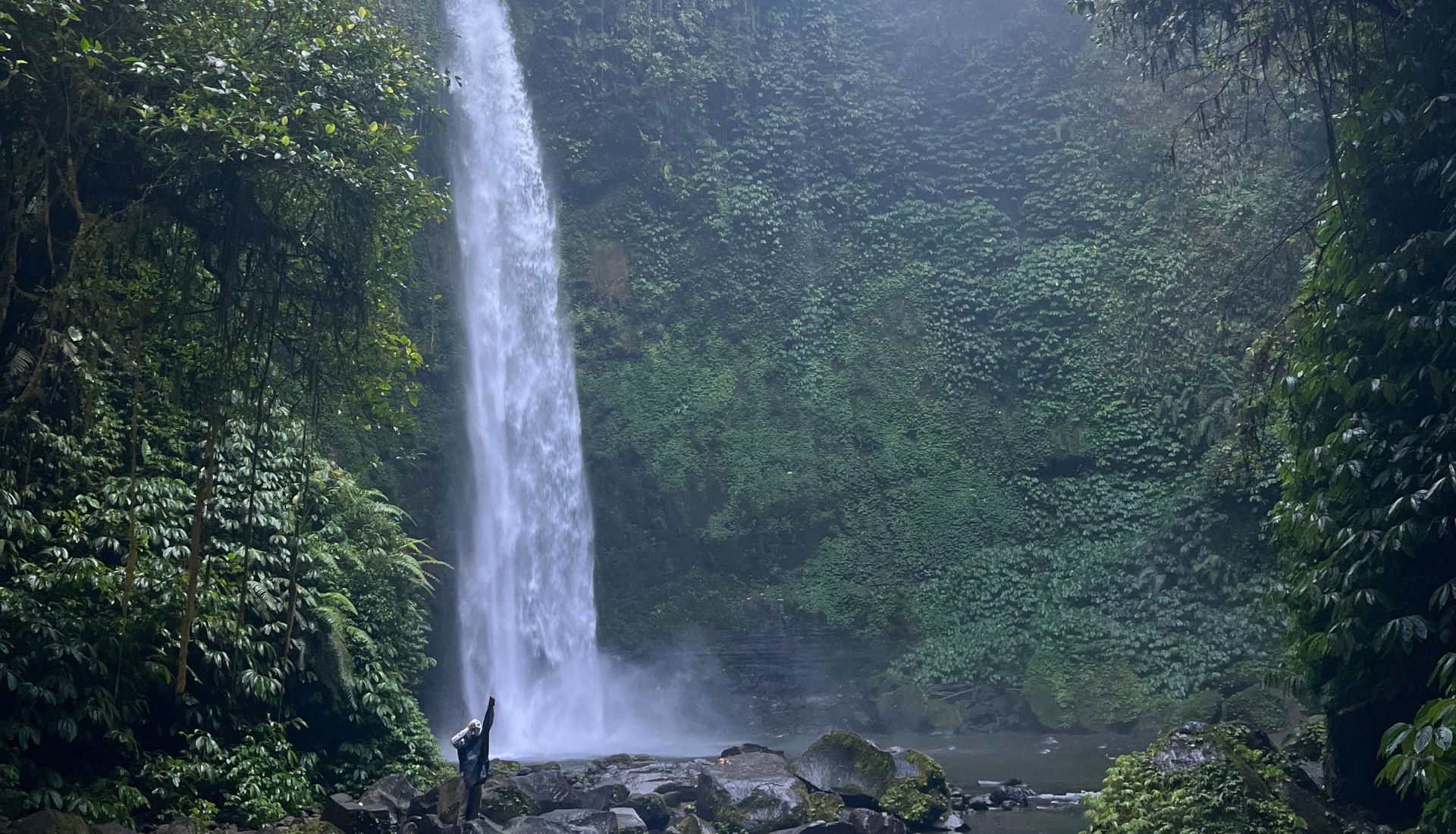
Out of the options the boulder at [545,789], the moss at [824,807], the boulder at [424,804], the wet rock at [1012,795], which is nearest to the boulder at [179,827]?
the boulder at [424,804]

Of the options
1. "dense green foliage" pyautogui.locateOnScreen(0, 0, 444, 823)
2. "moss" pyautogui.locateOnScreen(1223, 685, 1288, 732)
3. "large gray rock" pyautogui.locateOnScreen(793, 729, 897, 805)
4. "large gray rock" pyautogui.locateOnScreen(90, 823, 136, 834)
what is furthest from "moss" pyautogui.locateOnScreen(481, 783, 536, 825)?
"moss" pyautogui.locateOnScreen(1223, 685, 1288, 732)

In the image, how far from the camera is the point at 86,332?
7930 millimetres

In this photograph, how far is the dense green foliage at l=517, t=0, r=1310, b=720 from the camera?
58.0ft

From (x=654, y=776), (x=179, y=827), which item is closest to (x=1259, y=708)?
(x=654, y=776)

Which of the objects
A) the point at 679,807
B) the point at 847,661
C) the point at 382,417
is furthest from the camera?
the point at 847,661

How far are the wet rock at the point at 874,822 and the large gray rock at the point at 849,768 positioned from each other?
2.19ft

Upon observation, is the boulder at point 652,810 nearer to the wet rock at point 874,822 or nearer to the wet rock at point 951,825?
the wet rock at point 874,822

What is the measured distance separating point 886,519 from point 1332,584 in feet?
42.0

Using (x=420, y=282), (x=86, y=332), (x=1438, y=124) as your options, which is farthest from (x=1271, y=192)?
(x=86, y=332)

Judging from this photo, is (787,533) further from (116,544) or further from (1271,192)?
(116,544)

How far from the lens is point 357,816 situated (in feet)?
26.2

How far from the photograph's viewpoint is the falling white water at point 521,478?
18078 millimetres

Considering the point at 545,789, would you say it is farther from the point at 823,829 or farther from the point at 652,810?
the point at 823,829

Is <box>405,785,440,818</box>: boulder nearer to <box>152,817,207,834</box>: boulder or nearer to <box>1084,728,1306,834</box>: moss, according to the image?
<box>152,817,207,834</box>: boulder
